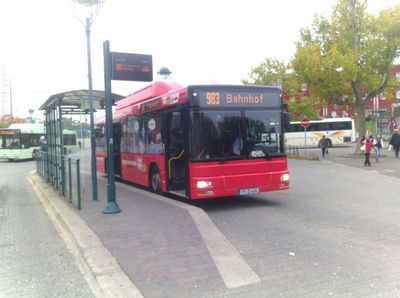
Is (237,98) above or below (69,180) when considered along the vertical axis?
above

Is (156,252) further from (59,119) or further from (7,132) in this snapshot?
(7,132)

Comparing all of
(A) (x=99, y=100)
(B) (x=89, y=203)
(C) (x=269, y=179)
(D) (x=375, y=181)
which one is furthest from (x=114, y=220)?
(D) (x=375, y=181)

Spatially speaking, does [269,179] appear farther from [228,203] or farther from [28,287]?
[28,287]

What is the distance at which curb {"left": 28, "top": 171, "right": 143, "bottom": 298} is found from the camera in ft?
15.2

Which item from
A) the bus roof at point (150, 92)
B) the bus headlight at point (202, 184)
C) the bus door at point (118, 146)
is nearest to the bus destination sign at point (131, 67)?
the bus roof at point (150, 92)

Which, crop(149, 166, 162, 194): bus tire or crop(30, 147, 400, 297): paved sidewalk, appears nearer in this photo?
crop(30, 147, 400, 297): paved sidewalk

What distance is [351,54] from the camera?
24375 millimetres

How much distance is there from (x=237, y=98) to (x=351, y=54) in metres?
17.6

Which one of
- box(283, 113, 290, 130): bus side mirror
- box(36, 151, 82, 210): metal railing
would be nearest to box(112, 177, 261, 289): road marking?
box(36, 151, 82, 210): metal railing

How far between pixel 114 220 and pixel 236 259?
3150 mm

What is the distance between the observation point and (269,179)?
30.9ft

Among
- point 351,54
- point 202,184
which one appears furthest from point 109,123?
point 351,54

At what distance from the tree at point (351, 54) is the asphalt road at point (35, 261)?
773 inches

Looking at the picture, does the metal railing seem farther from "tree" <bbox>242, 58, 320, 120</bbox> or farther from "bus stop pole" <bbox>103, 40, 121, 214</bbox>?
"tree" <bbox>242, 58, 320, 120</bbox>
